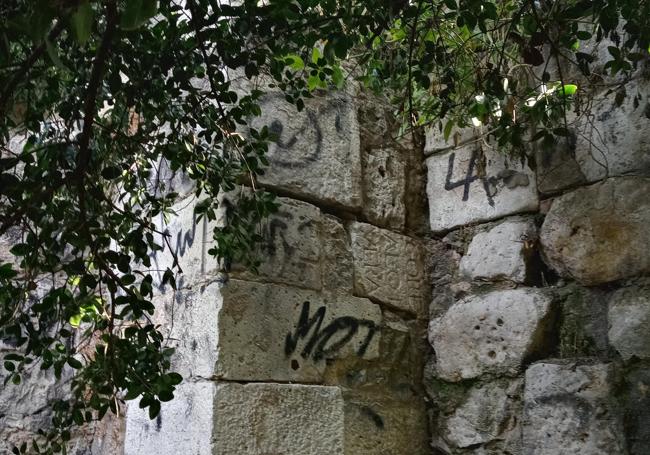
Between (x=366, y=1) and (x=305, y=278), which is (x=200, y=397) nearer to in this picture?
(x=305, y=278)

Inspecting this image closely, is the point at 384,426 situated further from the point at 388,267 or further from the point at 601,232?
the point at 601,232

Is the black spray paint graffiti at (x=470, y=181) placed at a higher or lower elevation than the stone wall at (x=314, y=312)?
higher

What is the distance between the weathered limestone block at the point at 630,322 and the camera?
255 centimetres

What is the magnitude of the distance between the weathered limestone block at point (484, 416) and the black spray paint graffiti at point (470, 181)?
2.35 ft

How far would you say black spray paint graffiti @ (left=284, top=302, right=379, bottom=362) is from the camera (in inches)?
108

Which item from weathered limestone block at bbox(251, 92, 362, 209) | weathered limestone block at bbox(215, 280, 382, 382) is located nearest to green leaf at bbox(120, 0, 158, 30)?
weathered limestone block at bbox(215, 280, 382, 382)

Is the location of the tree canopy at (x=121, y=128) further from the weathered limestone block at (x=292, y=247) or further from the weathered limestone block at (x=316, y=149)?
the weathered limestone block at (x=316, y=149)

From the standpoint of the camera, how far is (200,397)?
98.5 inches

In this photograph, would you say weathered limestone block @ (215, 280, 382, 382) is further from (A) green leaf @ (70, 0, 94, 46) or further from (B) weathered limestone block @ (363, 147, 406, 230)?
(A) green leaf @ (70, 0, 94, 46)

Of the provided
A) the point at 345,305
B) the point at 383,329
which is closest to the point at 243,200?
the point at 345,305

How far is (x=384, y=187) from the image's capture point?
3.23 metres

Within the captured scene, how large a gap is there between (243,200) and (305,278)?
630mm

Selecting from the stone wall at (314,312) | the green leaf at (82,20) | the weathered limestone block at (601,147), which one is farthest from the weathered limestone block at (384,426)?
the green leaf at (82,20)

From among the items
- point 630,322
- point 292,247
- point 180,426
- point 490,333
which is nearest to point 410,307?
point 490,333
